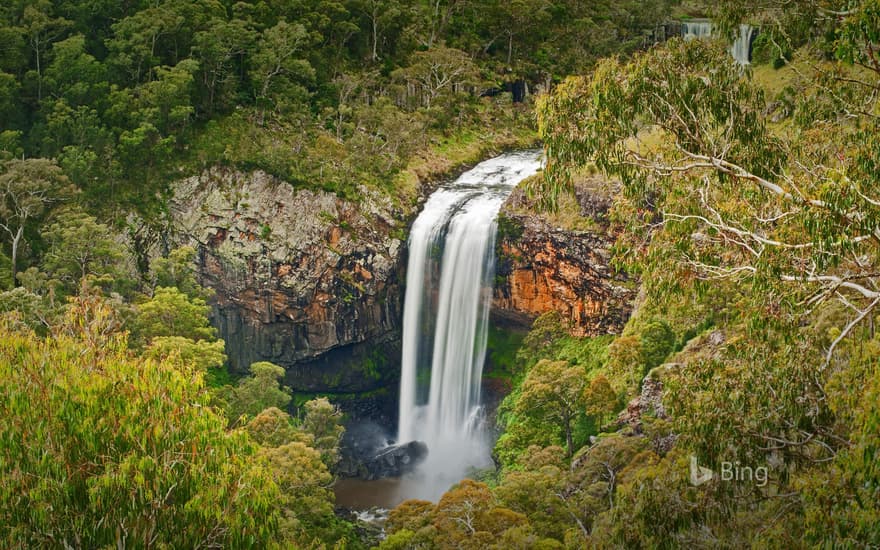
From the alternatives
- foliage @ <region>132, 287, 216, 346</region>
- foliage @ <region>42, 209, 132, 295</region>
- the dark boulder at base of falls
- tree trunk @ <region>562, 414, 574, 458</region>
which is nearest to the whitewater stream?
the dark boulder at base of falls

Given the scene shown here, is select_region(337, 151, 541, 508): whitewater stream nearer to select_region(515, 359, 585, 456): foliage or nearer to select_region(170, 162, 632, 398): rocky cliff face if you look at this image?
select_region(170, 162, 632, 398): rocky cliff face

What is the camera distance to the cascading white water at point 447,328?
34406 mm

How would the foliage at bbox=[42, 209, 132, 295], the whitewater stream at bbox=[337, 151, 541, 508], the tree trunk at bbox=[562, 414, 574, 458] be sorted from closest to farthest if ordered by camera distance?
the tree trunk at bbox=[562, 414, 574, 458], the foliage at bbox=[42, 209, 132, 295], the whitewater stream at bbox=[337, 151, 541, 508]

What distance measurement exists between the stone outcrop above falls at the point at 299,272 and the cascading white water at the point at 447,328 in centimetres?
104

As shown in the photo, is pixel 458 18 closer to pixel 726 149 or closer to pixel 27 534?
pixel 726 149

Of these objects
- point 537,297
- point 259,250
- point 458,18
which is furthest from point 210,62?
point 458,18

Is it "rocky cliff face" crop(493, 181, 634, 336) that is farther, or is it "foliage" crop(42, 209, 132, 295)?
"rocky cliff face" crop(493, 181, 634, 336)

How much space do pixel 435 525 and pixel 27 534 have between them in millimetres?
11386

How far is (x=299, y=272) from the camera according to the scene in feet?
114

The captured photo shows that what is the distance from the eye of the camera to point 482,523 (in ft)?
62.1

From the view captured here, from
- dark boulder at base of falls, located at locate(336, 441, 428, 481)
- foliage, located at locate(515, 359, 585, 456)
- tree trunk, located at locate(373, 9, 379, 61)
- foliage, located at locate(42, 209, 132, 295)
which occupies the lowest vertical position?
dark boulder at base of falls, located at locate(336, 441, 428, 481)

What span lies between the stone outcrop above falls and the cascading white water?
3.41 feet

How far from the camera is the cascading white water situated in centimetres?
3441

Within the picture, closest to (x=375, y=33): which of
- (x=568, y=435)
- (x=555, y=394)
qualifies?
(x=555, y=394)
